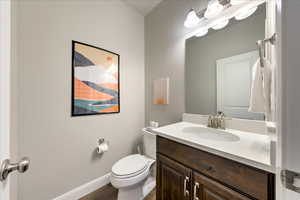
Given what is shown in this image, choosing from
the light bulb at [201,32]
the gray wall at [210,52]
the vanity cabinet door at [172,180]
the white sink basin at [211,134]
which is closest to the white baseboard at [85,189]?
the vanity cabinet door at [172,180]

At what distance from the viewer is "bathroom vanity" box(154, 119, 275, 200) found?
0.56 metres

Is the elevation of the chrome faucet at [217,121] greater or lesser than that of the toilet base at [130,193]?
greater

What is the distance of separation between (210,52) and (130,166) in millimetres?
1518

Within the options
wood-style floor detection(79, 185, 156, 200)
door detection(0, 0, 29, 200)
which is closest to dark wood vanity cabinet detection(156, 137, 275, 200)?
wood-style floor detection(79, 185, 156, 200)

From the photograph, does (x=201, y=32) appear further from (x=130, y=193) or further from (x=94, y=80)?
(x=130, y=193)

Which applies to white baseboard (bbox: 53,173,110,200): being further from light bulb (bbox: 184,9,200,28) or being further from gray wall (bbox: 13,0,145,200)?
light bulb (bbox: 184,9,200,28)

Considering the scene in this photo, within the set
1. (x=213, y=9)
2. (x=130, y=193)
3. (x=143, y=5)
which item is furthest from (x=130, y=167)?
(x=143, y=5)

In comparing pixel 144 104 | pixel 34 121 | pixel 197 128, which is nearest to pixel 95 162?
pixel 34 121

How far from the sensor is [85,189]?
1389 mm

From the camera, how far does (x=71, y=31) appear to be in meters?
1.28

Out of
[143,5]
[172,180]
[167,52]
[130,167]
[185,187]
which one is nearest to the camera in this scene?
[185,187]

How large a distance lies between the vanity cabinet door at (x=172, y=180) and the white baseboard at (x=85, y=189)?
845 mm

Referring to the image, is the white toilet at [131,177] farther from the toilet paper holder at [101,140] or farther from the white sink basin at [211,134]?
the white sink basin at [211,134]

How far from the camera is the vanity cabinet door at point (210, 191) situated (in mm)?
639
